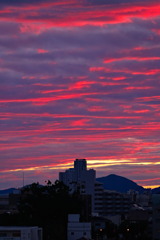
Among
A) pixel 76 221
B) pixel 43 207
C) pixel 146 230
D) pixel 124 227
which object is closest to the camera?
pixel 76 221

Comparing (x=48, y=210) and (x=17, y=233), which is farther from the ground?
(x=48, y=210)

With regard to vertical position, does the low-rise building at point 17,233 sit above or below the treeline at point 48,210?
below

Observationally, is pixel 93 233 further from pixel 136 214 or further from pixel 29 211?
pixel 136 214

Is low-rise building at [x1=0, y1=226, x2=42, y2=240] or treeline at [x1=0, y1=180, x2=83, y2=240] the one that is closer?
low-rise building at [x1=0, y1=226, x2=42, y2=240]

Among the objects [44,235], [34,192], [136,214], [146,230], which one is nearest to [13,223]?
[44,235]

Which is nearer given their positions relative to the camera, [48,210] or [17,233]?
[17,233]

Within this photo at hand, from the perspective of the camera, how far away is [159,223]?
516 feet

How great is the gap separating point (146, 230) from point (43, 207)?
3621 centimetres

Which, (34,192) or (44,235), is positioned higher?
(34,192)

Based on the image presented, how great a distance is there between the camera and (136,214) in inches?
7530

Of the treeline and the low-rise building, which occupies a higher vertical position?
the treeline

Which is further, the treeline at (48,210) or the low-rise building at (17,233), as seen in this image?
the treeline at (48,210)

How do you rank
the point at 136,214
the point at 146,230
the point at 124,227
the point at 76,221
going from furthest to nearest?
1. the point at 136,214
2. the point at 146,230
3. the point at 124,227
4. the point at 76,221

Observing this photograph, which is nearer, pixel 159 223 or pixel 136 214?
pixel 159 223
